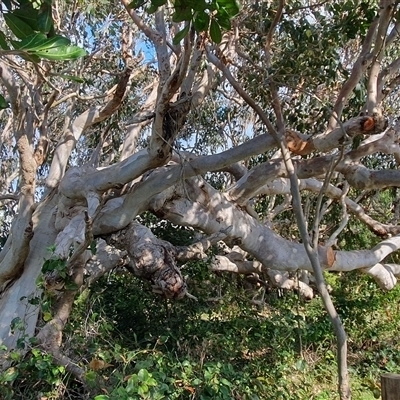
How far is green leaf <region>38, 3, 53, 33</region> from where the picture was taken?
73.8 inches

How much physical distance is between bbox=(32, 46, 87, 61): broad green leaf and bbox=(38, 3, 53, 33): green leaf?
0.46 meters

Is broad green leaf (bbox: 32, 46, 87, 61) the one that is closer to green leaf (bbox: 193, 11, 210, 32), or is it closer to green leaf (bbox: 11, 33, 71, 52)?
green leaf (bbox: 11, 33, 71, 52)

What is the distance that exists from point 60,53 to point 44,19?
585 mm

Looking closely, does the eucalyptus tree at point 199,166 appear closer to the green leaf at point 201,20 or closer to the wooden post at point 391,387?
the green leaf at point 201,20

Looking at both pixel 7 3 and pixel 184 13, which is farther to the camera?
pixel 184 13

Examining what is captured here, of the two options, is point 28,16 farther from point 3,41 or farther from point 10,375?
point 10,375

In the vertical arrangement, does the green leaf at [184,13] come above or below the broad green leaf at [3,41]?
above

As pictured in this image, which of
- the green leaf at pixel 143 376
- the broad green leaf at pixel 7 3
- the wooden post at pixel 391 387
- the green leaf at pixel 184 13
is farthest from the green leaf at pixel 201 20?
the green leaf at pixel 143 376

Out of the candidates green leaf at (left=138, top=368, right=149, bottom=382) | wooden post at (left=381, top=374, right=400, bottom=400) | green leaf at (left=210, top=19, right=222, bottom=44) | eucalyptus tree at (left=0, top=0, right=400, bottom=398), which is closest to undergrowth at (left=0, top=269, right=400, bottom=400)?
green leaf at (left=138, top=368, right=149, bottom=382)

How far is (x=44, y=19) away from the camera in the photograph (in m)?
1.93

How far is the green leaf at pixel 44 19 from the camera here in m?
1.87

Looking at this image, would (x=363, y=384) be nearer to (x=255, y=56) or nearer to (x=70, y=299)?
(x=70, y=299)

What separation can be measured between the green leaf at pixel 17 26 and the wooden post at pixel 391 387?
1.58 m

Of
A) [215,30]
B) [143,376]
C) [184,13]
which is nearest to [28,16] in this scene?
[184,13]
